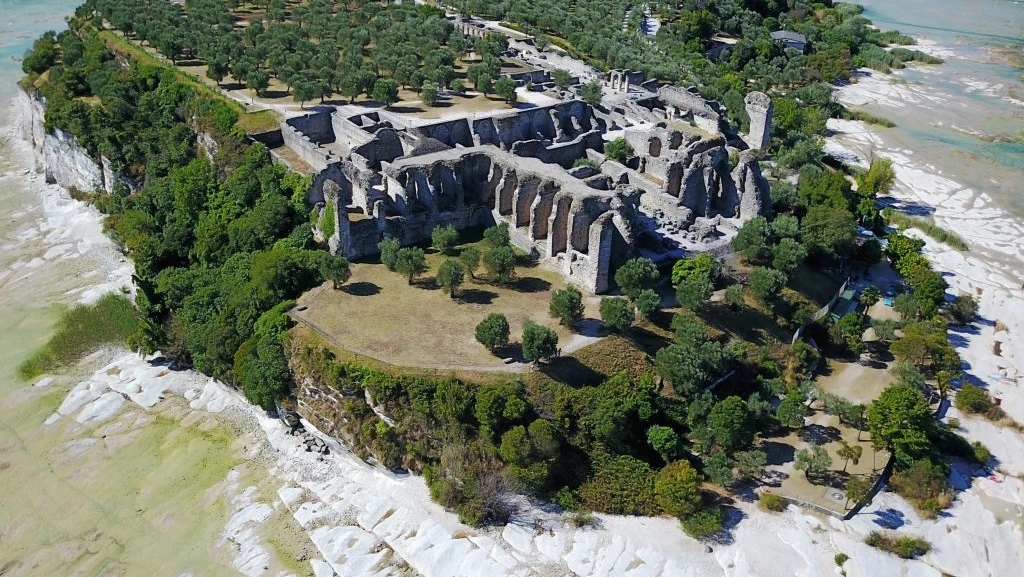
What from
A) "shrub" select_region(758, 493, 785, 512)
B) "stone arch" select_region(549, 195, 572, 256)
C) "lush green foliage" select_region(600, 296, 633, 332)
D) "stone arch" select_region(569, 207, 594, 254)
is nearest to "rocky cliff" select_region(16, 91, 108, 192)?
"stone arch" select_region(549, 195, 572, 256)

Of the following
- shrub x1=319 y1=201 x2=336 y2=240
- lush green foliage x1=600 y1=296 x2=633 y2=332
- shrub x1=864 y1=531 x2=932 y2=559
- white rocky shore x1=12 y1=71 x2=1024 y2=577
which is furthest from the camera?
shrub x1=319 y1=201 x2=336 y2=240

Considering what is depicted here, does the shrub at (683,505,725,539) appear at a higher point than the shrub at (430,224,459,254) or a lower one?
lower

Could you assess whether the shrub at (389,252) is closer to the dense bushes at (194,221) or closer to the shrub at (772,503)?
the dense bushes at (194,221)

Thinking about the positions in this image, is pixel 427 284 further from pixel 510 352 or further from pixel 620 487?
pixel 620 487

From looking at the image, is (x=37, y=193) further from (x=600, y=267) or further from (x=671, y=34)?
(x=671, y=34)

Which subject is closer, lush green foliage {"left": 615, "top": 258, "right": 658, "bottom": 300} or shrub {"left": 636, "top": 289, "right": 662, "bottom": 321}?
shrub {"left": 636, "top": 289, "right": 662, "bottom": 321}

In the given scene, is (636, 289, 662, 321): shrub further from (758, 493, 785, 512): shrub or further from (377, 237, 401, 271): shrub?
(377, 237, 401, 271): shrub

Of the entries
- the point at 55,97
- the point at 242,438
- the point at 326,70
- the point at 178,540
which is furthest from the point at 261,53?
the point at 178,540
